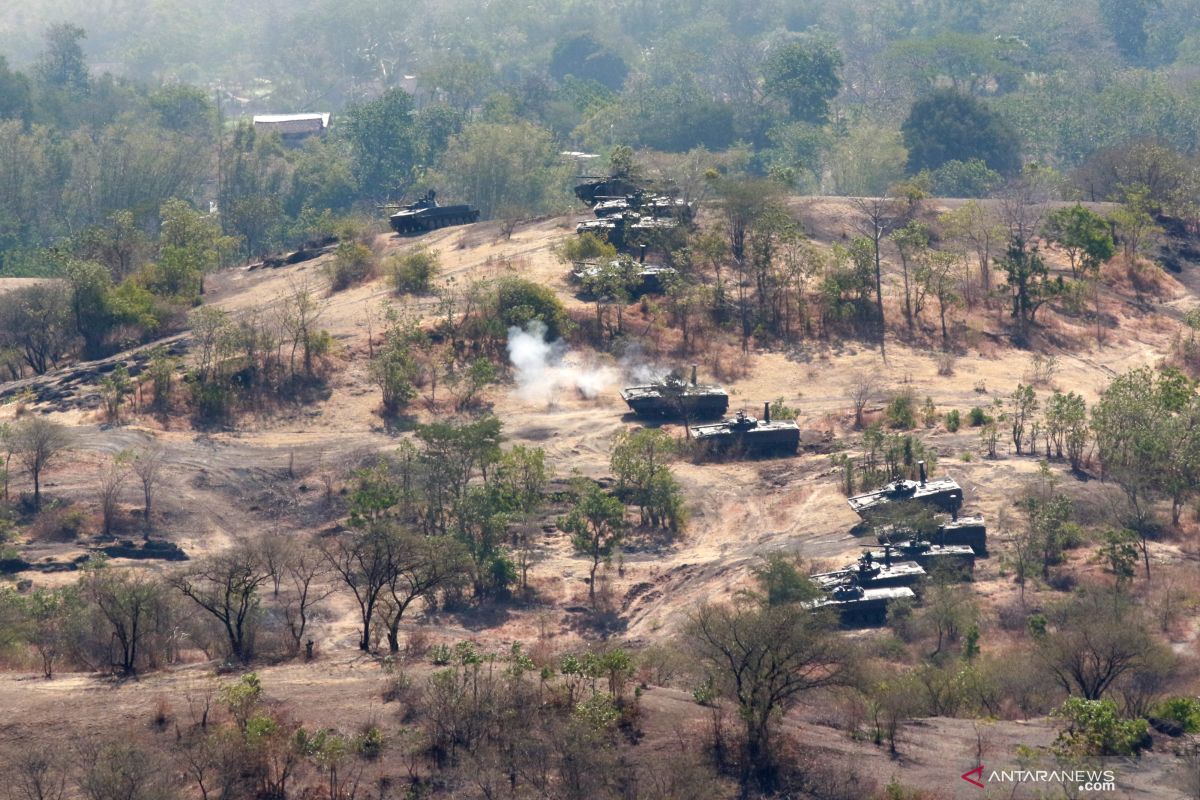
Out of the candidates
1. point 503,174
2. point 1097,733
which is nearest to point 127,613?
point 1097,733

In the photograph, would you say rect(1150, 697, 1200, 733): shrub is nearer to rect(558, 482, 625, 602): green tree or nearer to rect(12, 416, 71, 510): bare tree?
rect(558, 482, 625, 602): green tree

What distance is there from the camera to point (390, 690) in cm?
3456

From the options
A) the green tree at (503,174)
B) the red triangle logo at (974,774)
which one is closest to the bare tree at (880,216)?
the green tree at (503,174)

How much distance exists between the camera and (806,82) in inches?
5192

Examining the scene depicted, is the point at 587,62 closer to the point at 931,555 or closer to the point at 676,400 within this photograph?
the point at 676,400

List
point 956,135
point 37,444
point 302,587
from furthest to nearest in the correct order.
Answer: point 956,135
point 37,444
point 302,587

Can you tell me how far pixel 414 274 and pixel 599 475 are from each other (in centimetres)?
1975

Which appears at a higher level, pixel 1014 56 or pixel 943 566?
pixel 1014 56

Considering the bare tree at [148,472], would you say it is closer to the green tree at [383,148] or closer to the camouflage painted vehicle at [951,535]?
the camouflage painted vehicle at [951,535]

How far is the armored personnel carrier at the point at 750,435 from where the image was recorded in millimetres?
55469

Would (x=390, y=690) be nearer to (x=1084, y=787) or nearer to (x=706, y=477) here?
(x=1084, y=787)

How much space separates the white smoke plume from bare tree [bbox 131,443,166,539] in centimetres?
1460

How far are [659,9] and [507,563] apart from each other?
156m

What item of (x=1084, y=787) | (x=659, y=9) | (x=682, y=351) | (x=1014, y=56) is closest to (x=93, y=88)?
(x=659, y=9)
